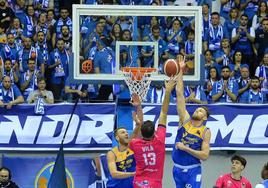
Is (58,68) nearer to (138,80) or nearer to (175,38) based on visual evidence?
(175,38)

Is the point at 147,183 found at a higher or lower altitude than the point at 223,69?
lower

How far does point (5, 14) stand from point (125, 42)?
566 cm

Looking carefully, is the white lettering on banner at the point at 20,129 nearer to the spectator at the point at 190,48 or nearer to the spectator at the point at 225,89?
the spectator at the point at 190,48

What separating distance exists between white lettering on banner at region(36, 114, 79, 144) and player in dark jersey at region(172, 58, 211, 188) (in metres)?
4.19

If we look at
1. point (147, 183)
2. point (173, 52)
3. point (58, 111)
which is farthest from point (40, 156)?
point (147, 183)

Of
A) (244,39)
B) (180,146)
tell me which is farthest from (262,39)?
(180,146)

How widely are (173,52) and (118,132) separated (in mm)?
3743

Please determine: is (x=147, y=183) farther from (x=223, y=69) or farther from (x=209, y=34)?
(x=209, y=34)

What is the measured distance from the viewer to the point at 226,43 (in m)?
20.8

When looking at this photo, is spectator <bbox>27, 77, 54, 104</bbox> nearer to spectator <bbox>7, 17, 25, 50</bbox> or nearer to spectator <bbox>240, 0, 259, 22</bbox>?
spectator <bbox>7, 17, 25, 50</bbox>

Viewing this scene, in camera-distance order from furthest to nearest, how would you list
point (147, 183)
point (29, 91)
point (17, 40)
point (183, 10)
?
point (17, 40)
point (29, 91)
point (183, 10)
point (147, 183)

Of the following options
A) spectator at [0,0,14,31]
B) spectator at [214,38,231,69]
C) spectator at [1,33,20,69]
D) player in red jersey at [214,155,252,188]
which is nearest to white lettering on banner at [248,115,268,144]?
spectator at [214,38,231,69]

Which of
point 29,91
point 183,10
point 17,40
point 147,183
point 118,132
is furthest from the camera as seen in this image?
point 17,40

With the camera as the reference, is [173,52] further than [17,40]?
No
